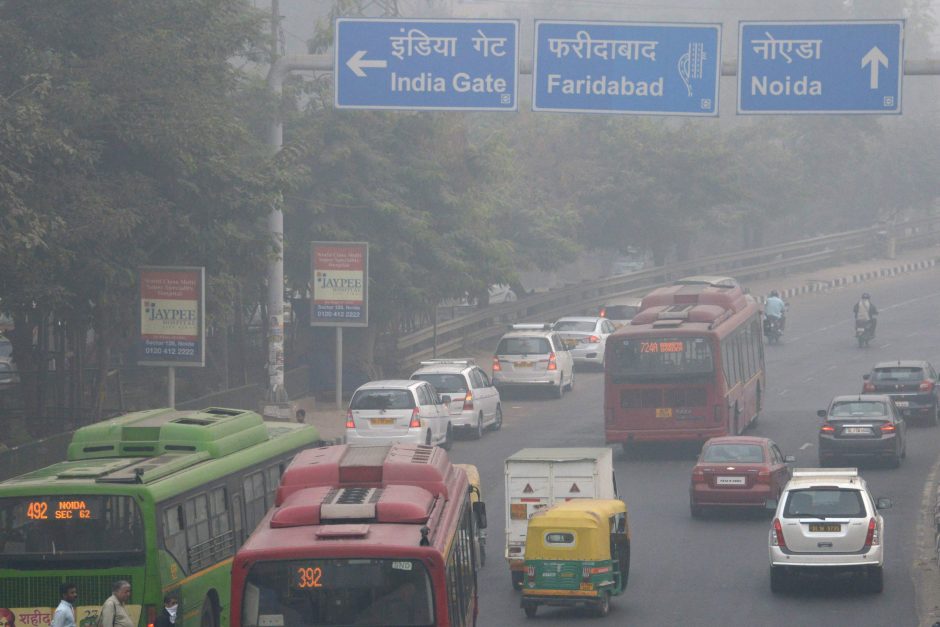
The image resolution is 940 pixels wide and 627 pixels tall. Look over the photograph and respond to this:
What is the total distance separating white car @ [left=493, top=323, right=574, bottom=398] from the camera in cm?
4000

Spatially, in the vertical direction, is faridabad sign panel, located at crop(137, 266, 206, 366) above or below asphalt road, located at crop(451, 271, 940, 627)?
above

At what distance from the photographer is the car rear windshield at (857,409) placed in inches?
1131

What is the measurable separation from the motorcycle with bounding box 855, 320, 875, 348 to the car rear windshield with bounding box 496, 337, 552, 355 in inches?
522

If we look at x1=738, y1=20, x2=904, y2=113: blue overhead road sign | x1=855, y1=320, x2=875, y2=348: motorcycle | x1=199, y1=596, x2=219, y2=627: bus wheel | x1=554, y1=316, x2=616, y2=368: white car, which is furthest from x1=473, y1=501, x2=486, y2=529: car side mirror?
x1=855, y1=320, x2=875, y2=348: motorcycle

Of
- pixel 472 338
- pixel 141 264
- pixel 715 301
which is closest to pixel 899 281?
pixel 472 338

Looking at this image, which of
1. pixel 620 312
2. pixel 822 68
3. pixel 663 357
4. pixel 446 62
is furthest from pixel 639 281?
pixel 446 62

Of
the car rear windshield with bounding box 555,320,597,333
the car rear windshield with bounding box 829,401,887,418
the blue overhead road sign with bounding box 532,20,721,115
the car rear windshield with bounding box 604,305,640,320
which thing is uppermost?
the blue overhead road sign with bounding box 532,20,721,115

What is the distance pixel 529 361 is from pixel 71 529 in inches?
1056

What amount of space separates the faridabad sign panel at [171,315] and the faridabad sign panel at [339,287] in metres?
9.21

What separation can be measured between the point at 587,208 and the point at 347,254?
24639 mm

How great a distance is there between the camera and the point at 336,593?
10875 millimetres

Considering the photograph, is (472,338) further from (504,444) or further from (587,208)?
(504,444)

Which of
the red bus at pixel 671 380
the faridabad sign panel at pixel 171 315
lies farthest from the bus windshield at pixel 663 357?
the faridabad sign panel at pixel 171 315

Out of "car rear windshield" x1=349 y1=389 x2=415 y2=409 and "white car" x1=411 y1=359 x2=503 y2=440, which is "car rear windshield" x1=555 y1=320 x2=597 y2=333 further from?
"car rear windshield" x1=349 y1=389 x2=415 y2=409
